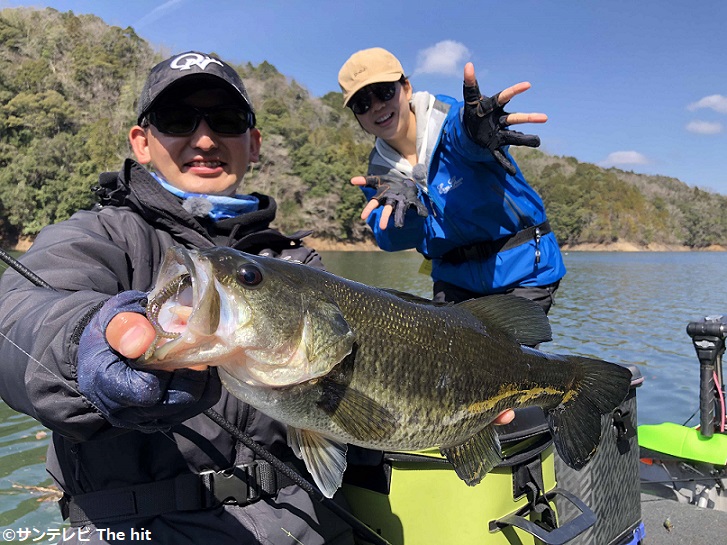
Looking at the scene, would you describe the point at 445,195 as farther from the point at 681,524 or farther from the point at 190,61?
the point at 681,524

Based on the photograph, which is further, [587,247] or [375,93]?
[587,247]

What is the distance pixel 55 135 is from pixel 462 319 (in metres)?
58.7

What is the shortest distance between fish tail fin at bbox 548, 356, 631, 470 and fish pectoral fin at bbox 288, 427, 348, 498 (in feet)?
3.23

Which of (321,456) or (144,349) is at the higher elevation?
(144,349)

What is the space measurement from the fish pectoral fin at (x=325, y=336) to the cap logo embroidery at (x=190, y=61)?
1.45m

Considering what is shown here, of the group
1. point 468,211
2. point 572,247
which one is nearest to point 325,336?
point 468,211

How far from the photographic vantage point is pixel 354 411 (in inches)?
63.8

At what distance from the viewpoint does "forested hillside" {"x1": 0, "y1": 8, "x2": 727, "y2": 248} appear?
148ft

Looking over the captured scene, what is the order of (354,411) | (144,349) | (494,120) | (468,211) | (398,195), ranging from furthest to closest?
(468,211) → (398,195) → (494,120) → (354,411) → (144,349)

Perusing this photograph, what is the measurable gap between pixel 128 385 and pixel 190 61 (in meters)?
1.79

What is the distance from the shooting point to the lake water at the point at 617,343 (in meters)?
5.41

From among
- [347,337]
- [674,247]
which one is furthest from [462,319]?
[674,247]

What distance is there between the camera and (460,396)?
186 centimetres

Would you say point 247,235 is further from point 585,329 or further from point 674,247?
point 674,247
